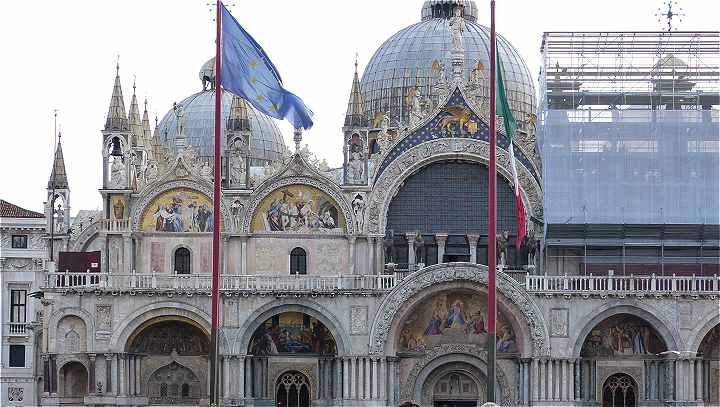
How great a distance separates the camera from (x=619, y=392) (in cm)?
8781

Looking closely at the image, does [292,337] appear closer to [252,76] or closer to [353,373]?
[353,373]

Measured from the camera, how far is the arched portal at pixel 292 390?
8850 centimetres

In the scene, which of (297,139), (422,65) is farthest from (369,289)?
(422,65)

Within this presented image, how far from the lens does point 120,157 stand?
298 ft

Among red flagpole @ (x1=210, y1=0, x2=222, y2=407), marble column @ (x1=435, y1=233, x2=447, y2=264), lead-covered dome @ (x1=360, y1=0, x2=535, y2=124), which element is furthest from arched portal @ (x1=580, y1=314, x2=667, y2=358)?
red flagpole @ (x1=210, y1=0, x2=222, y2=407)

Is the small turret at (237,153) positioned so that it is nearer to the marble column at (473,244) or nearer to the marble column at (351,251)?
the marble column at (351,251)

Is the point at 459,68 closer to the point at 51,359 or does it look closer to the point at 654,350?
the point at 654,350

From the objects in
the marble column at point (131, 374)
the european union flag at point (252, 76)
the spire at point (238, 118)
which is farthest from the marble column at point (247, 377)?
the european union flag at point (252, 76)

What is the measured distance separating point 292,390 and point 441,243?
29.7 feet

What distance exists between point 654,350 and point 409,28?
2725cm

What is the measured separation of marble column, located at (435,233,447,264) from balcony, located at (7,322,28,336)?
30.9 metres

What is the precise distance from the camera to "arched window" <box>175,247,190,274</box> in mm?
89562

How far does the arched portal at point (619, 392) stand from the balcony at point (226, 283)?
10.2 metres

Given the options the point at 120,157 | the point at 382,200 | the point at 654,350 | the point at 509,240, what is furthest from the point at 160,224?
the point at 654,350
